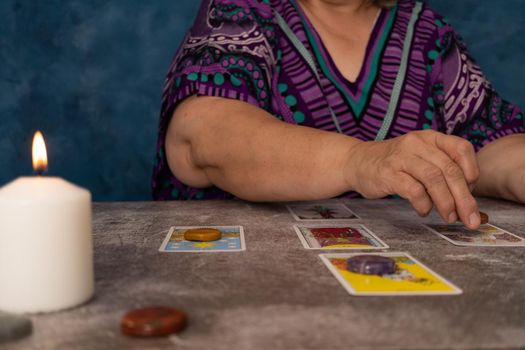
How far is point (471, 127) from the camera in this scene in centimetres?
141

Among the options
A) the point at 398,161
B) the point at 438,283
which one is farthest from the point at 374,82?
the point at 438,283

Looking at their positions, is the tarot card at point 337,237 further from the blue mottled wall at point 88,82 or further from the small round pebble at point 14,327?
the blue mottled wall at point 88,82

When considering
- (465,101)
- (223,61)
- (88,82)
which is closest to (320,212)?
(223,61)

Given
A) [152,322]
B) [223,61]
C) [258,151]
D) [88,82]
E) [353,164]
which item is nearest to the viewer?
[152,322]

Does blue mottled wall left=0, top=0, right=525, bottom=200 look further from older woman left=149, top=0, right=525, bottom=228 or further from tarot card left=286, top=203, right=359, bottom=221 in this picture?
tarot card left=286, top=203, right=359, bottom=221

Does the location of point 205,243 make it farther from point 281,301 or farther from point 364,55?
point 364,55

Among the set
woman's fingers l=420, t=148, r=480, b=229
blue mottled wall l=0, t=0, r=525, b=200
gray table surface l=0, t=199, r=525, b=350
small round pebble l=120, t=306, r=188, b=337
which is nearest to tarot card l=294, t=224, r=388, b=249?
gray table surface l=0, t=199, r=525, b=350

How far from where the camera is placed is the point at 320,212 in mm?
1037

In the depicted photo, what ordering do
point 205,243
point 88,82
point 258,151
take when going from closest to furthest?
point 205,243 → point 258,151 → point 88,82

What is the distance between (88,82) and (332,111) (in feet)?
3.16

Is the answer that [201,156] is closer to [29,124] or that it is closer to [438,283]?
[438,283]

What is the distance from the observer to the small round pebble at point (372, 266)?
2.06ft

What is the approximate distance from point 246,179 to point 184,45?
1.31 ft

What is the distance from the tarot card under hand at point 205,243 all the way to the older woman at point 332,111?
19cm
